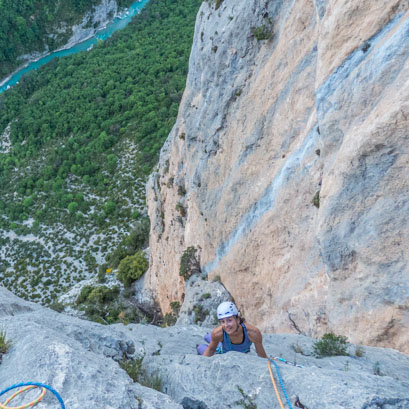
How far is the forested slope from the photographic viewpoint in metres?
50.8

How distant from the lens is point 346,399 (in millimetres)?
5727

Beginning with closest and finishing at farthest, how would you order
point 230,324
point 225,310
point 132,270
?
point 225,310, point 230,324, point 132,270

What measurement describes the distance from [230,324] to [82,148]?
66.1 meters

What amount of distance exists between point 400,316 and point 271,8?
1372cm

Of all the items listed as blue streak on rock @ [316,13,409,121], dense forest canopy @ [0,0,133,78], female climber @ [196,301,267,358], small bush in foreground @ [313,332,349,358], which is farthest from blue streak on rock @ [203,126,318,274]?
dense forest canopy @ [0,0,133,78]

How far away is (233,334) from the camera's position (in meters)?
7.51

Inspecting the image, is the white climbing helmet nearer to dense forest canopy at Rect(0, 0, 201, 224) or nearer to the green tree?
the green tree

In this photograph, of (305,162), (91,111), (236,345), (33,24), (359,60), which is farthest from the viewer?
(33,24)

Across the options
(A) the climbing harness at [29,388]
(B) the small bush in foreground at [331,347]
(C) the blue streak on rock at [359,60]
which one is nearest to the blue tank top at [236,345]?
(B) the small bush in foreground at [331,347]

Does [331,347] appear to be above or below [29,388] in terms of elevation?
below

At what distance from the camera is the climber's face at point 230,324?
7164 millimetres

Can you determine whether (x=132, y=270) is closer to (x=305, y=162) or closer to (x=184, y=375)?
(x=305, y=162)

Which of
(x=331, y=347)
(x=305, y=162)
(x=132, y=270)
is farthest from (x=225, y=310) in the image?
A: (x=132, y=270)

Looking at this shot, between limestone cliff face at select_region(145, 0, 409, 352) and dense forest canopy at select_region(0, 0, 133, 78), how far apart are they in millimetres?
107680
